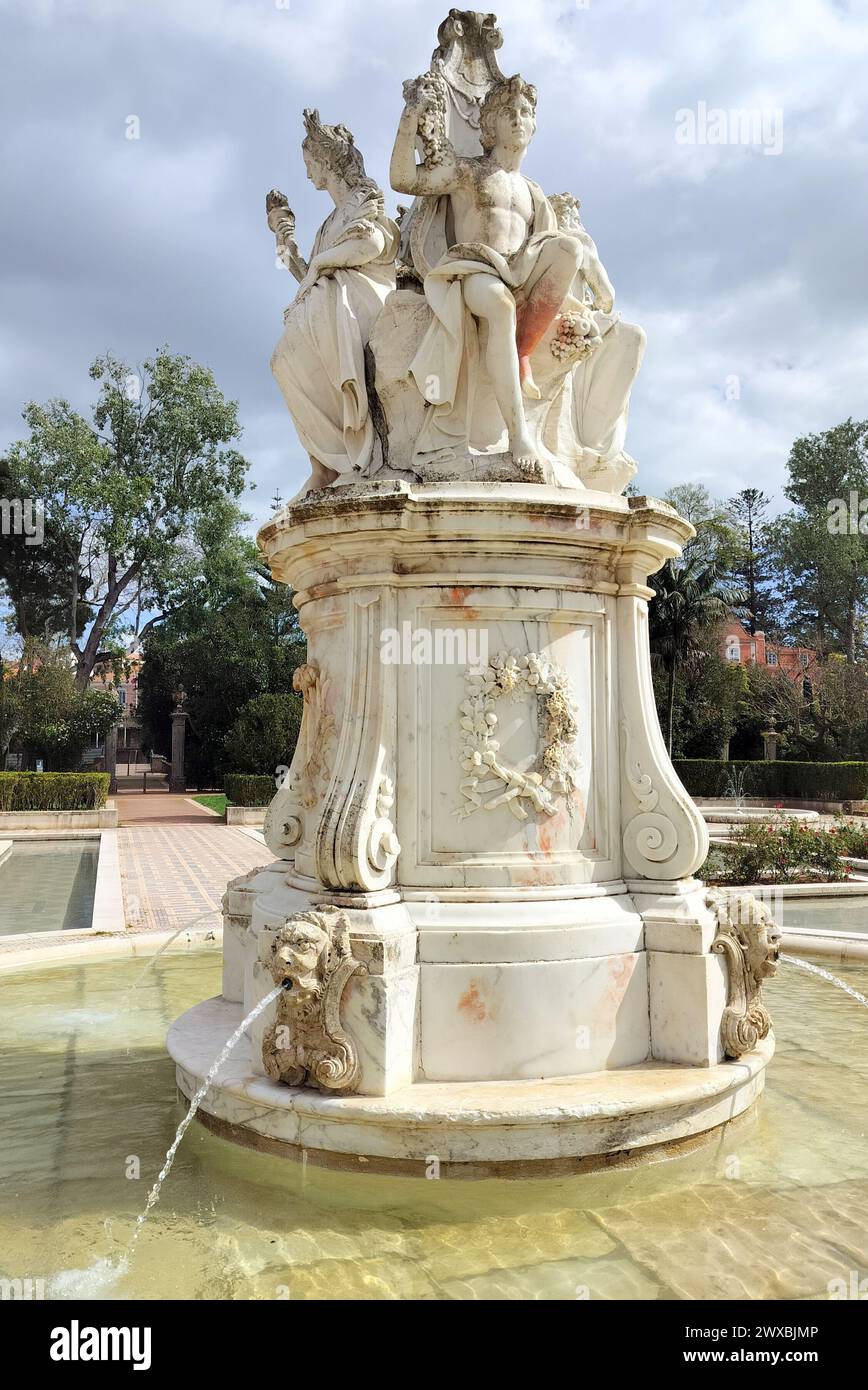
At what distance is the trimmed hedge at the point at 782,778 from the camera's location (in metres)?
30.0

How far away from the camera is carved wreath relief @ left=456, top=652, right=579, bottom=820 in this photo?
4.03 meters

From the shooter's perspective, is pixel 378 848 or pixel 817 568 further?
pixel 817 568

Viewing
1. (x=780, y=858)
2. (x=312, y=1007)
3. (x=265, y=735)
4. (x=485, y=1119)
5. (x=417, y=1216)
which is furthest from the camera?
(x=265, y=735)

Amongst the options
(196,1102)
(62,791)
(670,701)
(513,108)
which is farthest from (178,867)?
(670,701)

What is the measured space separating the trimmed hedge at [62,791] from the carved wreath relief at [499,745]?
21004 mm

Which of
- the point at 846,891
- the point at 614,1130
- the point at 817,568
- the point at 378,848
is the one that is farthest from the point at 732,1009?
the point at 817,568

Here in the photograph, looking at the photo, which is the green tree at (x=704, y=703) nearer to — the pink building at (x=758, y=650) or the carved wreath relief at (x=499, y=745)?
the pink building at (x=758, y=650)

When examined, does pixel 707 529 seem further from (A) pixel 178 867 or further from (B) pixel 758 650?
(A) pixel 178 867

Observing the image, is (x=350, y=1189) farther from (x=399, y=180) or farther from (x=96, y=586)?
(x=96, y=586)

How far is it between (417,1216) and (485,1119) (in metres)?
0.37

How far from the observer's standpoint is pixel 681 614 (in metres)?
34.7

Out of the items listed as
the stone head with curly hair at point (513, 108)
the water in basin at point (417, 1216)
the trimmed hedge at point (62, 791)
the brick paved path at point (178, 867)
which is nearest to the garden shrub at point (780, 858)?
the brick paved path at point (178, 867)
